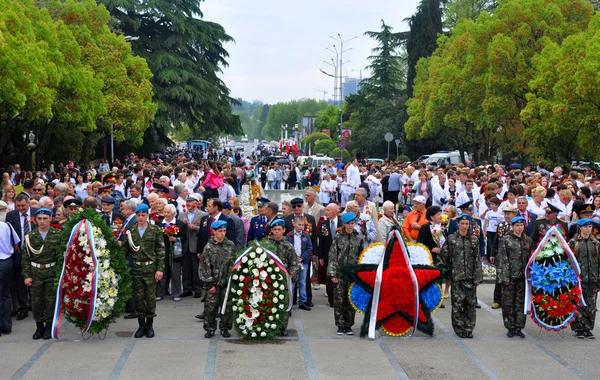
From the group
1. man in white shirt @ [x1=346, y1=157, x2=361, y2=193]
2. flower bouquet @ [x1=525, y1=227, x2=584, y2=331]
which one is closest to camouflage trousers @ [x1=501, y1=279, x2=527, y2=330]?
flower bouquet @ [x1=525, y1=227, x2=584, y2=331]

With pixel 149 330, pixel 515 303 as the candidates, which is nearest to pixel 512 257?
pixel 515 303

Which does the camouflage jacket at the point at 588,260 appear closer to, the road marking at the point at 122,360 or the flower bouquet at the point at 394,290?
the flower bouquet at the point at 394,290

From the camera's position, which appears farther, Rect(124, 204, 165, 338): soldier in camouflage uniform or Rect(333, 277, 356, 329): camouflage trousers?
Rect(333, 277, 356, 329): camouflage trousers

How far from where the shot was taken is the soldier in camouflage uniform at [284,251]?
10.7 metres

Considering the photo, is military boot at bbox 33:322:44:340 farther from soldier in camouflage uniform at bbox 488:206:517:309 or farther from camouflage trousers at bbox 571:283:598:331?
camouflage trousers at bbox 571:283:598:331

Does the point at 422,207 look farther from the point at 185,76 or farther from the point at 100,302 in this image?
the point at 185,76

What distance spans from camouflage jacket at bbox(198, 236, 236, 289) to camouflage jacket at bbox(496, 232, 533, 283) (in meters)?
3.68

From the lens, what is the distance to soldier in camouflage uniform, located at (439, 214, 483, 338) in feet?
34.7

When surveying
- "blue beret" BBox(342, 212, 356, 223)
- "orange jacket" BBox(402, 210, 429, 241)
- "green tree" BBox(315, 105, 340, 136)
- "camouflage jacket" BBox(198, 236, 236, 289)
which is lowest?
"camouflage jacket" BBox(198, 236, 236, 289)

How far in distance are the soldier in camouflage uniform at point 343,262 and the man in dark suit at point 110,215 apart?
3503mm

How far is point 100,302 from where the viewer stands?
10156mm

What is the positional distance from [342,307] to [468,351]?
182cm

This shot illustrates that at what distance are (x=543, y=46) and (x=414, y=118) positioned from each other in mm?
20151

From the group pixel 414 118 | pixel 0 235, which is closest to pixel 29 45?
pixel 0 235
